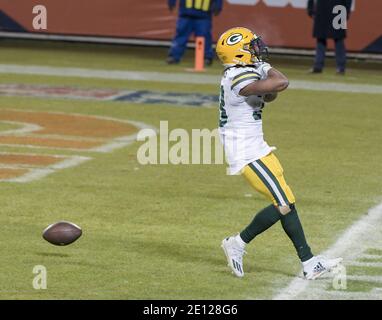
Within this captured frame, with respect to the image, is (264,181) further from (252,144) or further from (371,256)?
(371,256)

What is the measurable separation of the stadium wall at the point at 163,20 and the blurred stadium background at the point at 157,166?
28 millimetres

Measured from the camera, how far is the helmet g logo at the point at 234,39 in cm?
993

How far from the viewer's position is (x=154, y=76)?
24.4m

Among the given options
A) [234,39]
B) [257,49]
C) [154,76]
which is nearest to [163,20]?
[154,76]

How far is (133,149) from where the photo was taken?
52.9 ft

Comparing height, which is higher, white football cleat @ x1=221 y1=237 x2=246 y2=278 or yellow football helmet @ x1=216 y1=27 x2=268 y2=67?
yellow football helmet @ x1=216 y1=27 x2=268 y2=67

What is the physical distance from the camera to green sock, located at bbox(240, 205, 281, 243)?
9852 mm

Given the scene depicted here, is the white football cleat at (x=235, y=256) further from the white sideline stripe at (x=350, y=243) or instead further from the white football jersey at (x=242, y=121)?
the white football jersey at (x=242, y=121)

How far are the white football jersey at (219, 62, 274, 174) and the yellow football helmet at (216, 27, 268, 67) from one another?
6 cm

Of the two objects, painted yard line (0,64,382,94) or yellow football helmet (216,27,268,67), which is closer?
yellow football helmet (216,27,268,67)

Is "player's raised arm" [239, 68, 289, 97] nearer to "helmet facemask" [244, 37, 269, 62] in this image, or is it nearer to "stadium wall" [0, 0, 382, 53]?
"helmet facemask" [244, 37, 269, 62]

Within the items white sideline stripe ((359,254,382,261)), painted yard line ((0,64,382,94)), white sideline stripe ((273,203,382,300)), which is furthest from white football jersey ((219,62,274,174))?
painted yard line ((0,64,382,94))

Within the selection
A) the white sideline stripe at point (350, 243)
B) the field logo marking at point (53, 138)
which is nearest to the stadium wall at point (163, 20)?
the field logo marking at point (53, 138)

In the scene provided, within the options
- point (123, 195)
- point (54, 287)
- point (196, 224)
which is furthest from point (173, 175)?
point (54, 287)
